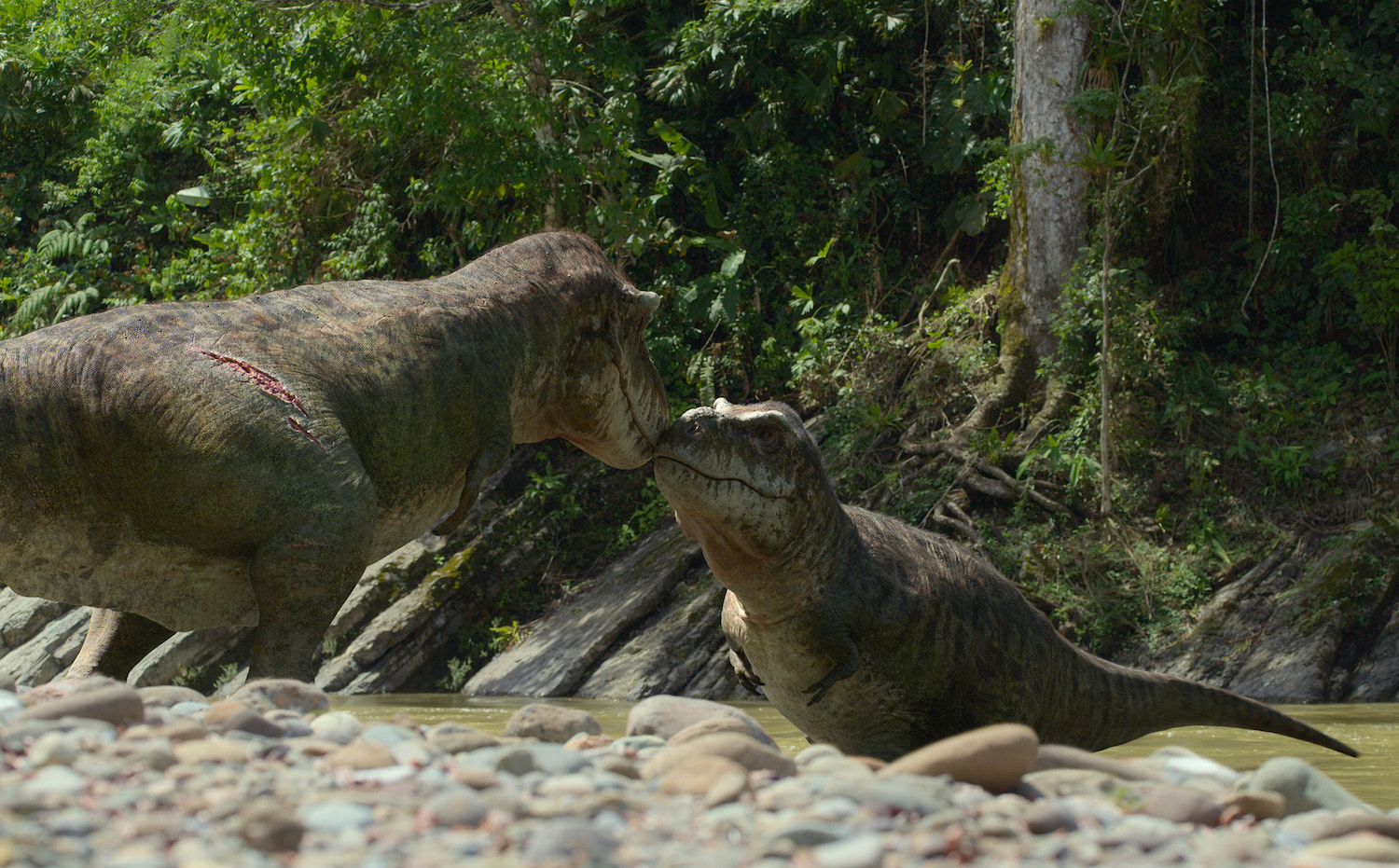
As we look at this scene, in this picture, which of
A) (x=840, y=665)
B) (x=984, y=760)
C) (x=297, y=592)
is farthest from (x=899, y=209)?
(x=984, y=760)

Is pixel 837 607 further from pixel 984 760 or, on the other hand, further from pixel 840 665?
pixel 984 760

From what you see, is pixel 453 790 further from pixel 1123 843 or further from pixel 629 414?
pixel 629 414

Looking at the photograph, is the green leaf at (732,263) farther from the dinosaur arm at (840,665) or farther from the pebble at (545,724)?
the pebble at (545,724)

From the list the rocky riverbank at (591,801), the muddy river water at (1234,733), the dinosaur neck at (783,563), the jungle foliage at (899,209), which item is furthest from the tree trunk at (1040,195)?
the rocky riverbank at (591,801)

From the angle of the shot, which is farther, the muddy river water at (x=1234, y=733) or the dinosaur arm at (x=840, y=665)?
the muddy river water at (x=1234, y=733)

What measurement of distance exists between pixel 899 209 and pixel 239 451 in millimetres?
10424

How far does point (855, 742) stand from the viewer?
14.5 ft

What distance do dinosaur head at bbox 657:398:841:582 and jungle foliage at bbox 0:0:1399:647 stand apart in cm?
514

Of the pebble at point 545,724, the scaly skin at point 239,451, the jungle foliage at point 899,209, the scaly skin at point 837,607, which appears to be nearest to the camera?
the pebble at point 545,724

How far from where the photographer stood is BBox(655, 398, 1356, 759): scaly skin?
432 cm

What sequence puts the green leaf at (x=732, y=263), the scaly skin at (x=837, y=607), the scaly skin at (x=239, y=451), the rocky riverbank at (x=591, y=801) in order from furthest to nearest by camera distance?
1. the green leaf at (x=732, y=263)
2. the scaly skin at (x=837, y=607)
3. the scaly skin at (x=239, y=451)
4. the rocky riverbank at (x=591, y=801)

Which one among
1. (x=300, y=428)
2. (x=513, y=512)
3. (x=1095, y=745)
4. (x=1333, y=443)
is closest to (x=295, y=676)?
(x=300, y=428)

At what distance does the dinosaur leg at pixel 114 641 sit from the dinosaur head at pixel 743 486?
Answer: 196 cm

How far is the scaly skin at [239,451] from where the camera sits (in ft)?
11.3
